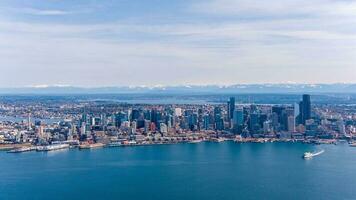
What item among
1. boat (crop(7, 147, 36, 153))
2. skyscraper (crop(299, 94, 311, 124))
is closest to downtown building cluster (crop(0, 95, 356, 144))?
skyscraper (crop(299, 94, 311, 124))

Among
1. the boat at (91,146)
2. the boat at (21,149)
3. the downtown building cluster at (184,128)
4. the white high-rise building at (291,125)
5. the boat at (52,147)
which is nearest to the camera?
the boat at (21,149)

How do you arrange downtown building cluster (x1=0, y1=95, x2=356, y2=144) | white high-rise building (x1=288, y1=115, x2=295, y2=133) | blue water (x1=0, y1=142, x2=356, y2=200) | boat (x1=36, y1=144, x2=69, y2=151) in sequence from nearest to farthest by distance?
1. blue water (x1=0, y1=142, x2=356, y2=200)
2. boat (x1=36, y1=144, x2=69, y2=151)
3. downtown building cluster (x1=0, y1=95, x2=356, y2=144)
4. white high-rise building (x1=288, y1=115, x2=295, y2=133)

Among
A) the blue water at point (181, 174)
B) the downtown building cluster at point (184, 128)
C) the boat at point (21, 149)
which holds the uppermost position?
the downtown building cluster at point (184, 128)

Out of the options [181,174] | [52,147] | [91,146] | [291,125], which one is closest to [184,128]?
[291,125]

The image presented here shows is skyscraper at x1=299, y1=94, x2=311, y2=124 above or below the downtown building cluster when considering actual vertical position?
above

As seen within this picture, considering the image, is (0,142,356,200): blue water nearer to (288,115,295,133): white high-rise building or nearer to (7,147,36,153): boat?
(7,147,36,153): boat

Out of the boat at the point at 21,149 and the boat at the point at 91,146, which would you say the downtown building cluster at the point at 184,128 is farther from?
the boat at the point at 21,149

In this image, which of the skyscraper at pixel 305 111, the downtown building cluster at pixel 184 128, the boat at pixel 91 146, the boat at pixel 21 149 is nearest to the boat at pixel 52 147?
the boat at pixel 21 149

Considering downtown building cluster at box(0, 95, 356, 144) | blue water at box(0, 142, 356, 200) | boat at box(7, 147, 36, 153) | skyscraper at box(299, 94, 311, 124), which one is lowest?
blue water at box(0, 142, 356, 200)

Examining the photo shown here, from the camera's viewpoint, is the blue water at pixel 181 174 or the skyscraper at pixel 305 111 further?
the skyscraper at pixel 305 111
